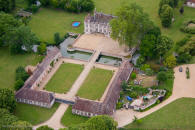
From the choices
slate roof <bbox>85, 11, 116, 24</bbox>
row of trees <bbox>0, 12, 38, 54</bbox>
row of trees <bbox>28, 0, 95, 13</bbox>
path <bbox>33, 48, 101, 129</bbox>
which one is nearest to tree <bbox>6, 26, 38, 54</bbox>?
row of trees <bbox>0, 12, 38, 54</bbox>

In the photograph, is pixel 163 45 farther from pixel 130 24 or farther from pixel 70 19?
pixel 70 19

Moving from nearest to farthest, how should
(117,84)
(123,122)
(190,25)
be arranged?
(123,122) < (117,84) < (190,25)

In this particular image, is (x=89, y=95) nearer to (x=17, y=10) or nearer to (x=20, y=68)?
(x=20, y=68)

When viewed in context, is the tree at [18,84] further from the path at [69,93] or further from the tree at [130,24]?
the tree at [130,24]

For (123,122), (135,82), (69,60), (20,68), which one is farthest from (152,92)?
(20,68)

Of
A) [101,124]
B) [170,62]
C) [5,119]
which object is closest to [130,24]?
[170,62]

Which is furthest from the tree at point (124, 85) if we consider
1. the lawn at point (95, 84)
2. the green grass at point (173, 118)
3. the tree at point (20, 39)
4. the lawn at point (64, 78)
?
the tree at point (20, 39)

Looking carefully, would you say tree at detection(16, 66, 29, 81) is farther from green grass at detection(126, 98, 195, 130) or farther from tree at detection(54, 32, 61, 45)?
green grass at detection(126, 98, 195, 130)
